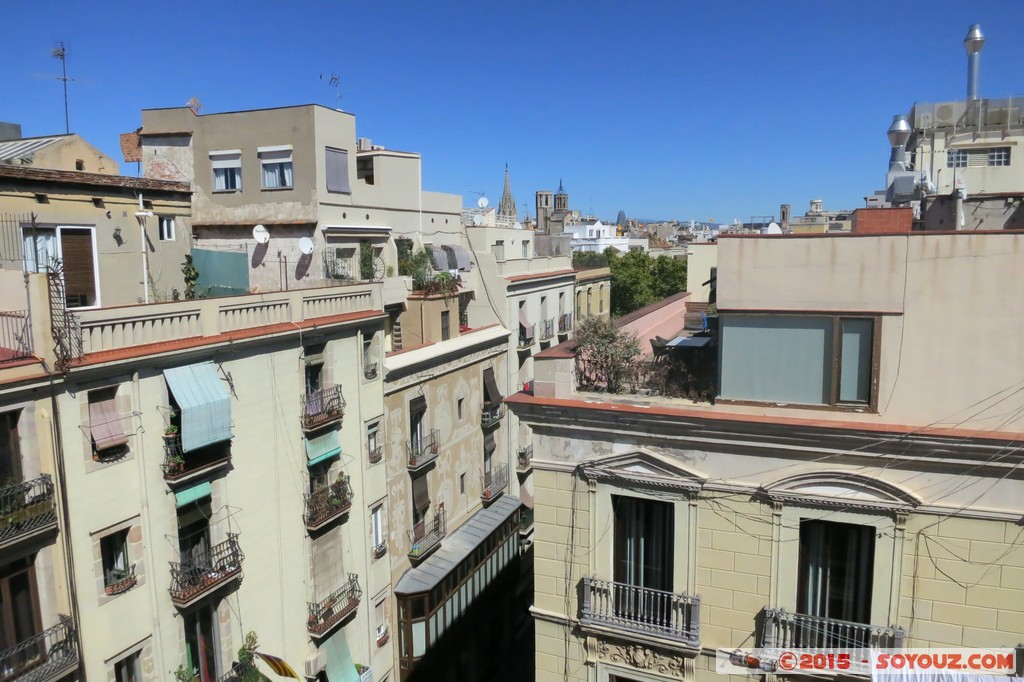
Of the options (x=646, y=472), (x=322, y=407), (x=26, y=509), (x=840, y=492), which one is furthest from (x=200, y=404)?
(x=840, y=492)

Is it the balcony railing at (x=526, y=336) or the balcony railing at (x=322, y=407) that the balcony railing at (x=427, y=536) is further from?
the balcony railing at (x=526, y=336)

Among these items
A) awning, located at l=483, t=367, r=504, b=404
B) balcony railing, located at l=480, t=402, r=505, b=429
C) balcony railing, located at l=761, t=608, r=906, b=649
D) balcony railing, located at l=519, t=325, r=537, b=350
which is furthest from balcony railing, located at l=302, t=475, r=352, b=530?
balcony railing, located at l=519, t=325, r=537, b=350

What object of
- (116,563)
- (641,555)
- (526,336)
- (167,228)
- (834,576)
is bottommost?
(116,563)

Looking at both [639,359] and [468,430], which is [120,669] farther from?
[468,430]

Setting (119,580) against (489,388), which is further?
(489,388)

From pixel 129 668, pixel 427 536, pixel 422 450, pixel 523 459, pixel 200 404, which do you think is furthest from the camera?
pixel 523 459

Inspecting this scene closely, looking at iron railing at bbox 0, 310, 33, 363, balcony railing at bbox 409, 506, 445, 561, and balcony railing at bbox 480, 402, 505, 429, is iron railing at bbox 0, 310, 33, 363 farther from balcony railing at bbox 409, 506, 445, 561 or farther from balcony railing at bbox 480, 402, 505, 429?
balcony railing at bbox 480, 402, 505, 429

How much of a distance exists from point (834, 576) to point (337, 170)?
21.5m

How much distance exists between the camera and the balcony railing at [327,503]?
2089 cm

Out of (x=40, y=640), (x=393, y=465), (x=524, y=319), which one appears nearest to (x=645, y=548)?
(x=40, y=640)

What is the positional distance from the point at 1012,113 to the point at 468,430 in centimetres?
2878

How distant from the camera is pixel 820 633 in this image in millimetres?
10727

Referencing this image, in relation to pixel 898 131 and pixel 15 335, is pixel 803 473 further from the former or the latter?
pixel 15 335

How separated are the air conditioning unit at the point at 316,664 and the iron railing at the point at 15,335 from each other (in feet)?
41.2
